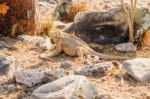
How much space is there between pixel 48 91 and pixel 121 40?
260cm

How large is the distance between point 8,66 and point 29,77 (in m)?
0.64

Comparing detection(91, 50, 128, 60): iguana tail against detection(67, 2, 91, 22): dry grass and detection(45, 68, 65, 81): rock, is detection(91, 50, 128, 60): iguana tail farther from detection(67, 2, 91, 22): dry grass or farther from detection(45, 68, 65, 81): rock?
detection(67, 2, 91, 22): dry grass

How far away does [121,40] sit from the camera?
679 centimetres

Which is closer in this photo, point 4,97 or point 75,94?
point 75,94

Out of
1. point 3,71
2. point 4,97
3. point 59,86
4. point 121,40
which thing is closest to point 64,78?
point 59,86

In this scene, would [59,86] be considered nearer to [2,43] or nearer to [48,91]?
[48,91]

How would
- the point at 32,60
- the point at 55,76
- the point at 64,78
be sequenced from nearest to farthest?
the point at 64,78 → the point at 55,76 → the point at 32,60

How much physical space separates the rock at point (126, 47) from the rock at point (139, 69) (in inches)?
42.9

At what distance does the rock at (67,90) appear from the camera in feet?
14.2

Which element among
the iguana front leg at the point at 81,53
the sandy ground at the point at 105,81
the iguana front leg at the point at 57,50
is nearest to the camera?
the sandy ground at the point at 105,81

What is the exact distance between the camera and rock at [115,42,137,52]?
641 cm

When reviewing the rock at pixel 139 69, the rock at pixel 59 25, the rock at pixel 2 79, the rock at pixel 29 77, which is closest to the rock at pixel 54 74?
the rock at pixel 29 77

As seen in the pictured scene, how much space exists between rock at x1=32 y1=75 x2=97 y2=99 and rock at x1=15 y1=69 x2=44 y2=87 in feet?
1.20

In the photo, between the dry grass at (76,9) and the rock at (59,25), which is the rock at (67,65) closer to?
the rock at (59,25)
